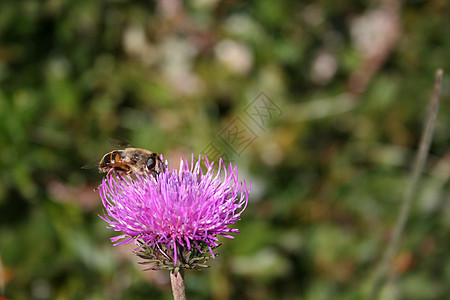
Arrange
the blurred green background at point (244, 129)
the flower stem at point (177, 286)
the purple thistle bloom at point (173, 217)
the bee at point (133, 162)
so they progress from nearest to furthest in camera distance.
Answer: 1. the flower stem at point (177, 286)
2. the purple thistle bloom at point (173, 217)
3. the bee at point (133, 162)
4. the blurred green background at point (244, 129)

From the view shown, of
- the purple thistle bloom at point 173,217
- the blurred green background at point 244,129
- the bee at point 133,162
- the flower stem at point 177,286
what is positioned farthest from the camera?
the blurred green background at point 244,129

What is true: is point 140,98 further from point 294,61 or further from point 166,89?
point 294,61

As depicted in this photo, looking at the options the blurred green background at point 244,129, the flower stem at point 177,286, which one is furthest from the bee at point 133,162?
the blurred green background at point 244,129

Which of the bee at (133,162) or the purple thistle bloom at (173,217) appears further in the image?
the bee at (133,162)

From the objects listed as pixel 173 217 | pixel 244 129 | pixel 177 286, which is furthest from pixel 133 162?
pixel 244 129

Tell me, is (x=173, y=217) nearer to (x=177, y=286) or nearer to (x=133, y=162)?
(x=177, y=286)

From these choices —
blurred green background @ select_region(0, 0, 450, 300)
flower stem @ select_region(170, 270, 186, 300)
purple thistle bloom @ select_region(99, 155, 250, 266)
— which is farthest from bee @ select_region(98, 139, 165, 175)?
blurred green background @ select_region(0, 0, 450, 300)

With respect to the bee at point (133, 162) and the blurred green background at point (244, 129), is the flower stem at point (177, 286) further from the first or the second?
the blurred green background at point (244, 129)
